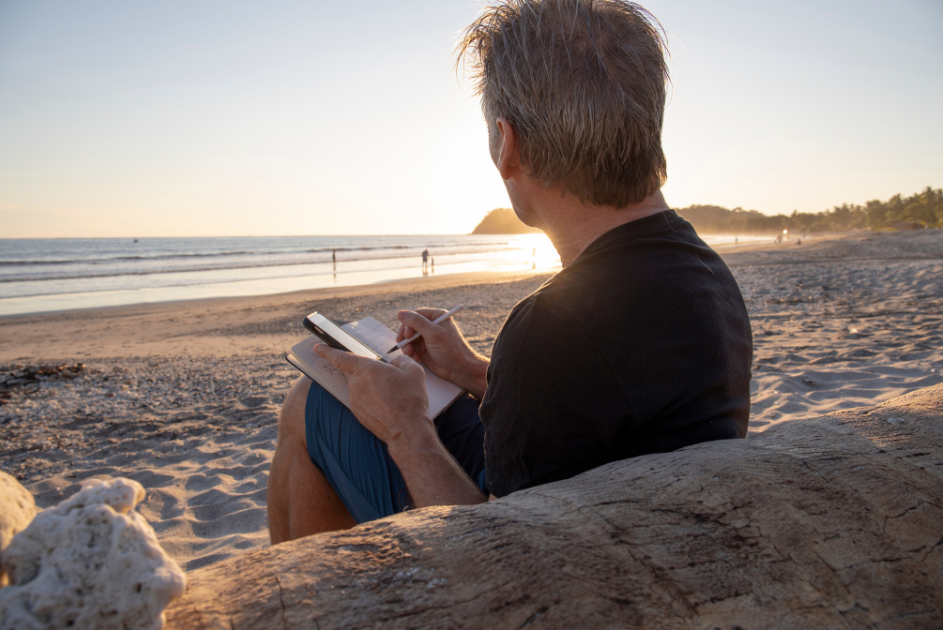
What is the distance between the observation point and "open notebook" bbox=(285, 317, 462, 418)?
5.78ft

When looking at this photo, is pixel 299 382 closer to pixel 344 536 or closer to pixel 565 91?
pixel 344 536

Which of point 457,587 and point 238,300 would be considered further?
point 238,300

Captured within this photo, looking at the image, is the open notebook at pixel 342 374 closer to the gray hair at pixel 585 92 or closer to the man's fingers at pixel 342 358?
the man's fingers at pixel 342 358

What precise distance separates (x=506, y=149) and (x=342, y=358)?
34.6 inches

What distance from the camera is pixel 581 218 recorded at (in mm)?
1508

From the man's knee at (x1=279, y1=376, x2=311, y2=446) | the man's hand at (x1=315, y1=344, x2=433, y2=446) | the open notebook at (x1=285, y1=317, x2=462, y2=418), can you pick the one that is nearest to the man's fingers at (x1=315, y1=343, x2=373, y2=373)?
the man's hand at (x1=315, y1=344, x2=433, y2=446)

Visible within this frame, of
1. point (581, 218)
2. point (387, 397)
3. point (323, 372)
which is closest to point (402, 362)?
point (387, 397)

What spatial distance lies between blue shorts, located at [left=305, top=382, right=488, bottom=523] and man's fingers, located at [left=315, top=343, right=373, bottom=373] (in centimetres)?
17

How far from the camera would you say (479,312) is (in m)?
9.52

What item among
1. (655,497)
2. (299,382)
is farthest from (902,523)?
(299,382)

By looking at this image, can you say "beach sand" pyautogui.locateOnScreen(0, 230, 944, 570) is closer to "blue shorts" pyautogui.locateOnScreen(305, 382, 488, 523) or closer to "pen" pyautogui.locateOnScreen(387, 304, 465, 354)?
"blue shorts" pyautogui.locateOnScreen(305, 382, 488, 523)

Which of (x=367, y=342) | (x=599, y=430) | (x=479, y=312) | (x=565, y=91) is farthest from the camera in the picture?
(x=479, y=312)

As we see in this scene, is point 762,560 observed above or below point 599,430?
below

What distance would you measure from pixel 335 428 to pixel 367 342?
560 mm
